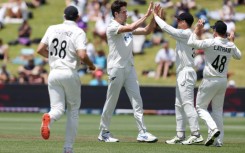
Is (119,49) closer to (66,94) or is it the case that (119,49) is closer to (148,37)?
(66,94)

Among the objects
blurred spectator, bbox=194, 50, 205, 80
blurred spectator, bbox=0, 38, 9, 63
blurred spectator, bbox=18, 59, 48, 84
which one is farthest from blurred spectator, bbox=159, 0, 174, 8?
blurred spectator, bbox=18, 59, 48, 84

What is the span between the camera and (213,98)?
14.0 meters

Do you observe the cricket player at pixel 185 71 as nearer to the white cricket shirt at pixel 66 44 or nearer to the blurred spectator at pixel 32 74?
the white cricket shirt at pixel 66 44

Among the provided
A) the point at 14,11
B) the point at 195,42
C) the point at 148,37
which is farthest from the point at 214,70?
the point at 14,11

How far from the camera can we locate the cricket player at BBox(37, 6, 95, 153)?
11.6 meters

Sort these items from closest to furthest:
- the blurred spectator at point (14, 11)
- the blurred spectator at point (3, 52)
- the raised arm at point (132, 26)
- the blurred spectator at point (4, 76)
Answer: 1. the raised arm at point (132, 26)
2. the blurred spectator at point (4, 76)
3. the blurred spectator at point (3, 52)
4. the blurred spectator at point (14, 11)

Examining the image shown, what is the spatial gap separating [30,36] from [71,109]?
2111 cm

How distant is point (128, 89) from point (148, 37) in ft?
57.7

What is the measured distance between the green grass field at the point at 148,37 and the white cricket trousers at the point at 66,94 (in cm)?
1670

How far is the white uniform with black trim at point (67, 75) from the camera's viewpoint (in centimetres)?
1158

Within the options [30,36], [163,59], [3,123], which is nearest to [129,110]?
[163,59]

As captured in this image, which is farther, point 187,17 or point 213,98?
point 187,17

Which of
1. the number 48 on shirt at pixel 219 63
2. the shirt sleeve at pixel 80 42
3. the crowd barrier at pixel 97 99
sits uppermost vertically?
the shirt sleeve at pixel 80 42

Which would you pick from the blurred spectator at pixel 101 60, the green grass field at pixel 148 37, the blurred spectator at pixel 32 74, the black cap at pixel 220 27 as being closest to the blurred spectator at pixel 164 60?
the green grass field at pixel 148 37
